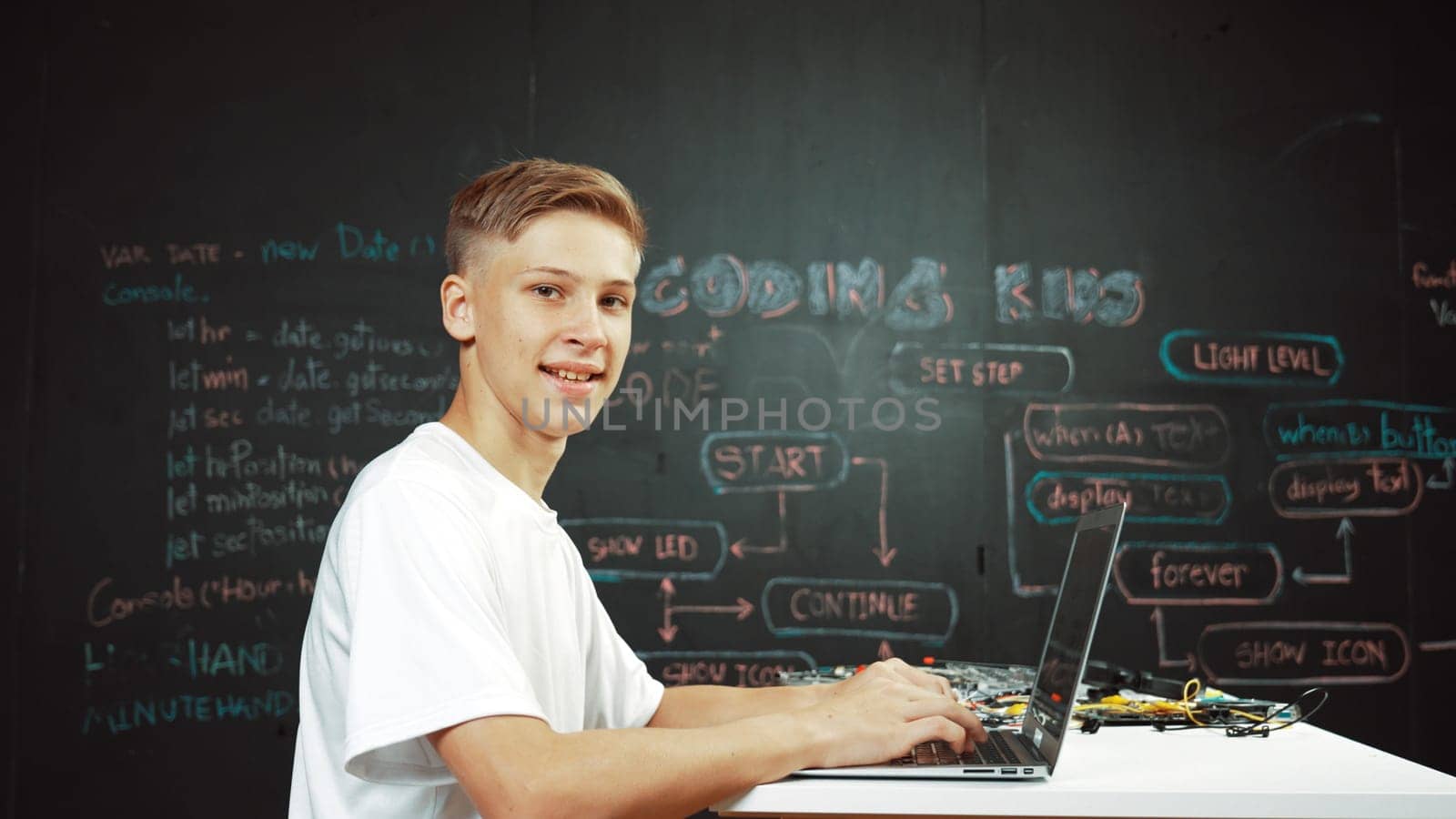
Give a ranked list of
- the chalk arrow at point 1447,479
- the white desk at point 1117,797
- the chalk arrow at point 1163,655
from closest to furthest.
Answer: 1. the white desk at point 1117,797
2. the chalk arrow at point 1163,655
3. the chalk arrow at point 1447,479

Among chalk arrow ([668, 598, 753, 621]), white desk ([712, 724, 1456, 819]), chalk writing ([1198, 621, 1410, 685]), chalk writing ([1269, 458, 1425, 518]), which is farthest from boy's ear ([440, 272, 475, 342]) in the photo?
chalk writing ([1269, 458, 1425, 518])

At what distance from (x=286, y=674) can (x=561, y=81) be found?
6.36 ft

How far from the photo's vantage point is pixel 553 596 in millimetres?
1360

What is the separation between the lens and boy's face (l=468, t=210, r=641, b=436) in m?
1.38

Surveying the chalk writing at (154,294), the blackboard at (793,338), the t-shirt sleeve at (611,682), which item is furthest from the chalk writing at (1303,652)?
the chalk writing at (154,294)

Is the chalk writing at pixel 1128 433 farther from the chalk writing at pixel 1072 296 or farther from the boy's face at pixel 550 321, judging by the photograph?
the boy's face at pixel 550 321

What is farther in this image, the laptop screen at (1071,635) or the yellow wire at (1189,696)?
the yellow wire at (1189,696)

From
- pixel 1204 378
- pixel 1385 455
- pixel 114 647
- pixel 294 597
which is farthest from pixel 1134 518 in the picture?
pixel 114 647

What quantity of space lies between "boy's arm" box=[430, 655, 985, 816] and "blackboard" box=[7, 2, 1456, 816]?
2.20 meters

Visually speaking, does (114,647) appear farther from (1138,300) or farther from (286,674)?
(1138,300)

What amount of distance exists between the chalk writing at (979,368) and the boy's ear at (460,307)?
7.22ft

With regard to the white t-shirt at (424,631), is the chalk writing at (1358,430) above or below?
above

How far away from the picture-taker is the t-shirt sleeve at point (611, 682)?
1555 millimetres

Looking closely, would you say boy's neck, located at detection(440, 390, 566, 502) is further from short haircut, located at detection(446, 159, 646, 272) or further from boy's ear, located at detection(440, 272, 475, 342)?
short haircut, located at detection(446, 159, 646, 272)
